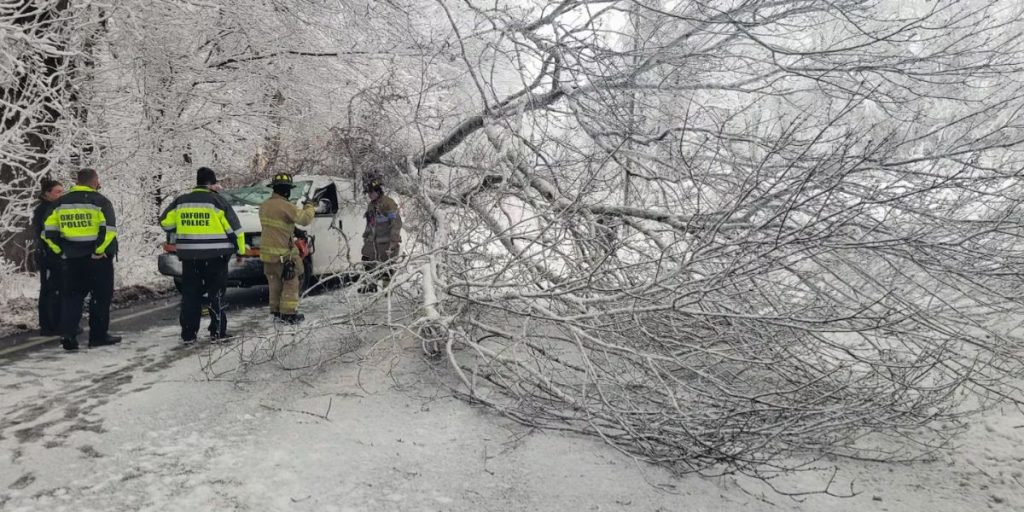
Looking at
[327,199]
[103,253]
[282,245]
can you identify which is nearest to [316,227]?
[327,199]

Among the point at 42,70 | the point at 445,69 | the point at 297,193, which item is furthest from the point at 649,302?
the point at 445,69

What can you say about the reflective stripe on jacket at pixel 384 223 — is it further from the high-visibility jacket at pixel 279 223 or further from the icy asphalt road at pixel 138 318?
the high-visibility jacket at pixel 279 223

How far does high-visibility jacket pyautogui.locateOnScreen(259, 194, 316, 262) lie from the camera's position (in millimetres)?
6672

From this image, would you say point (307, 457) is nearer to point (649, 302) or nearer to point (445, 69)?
point (649, 302)

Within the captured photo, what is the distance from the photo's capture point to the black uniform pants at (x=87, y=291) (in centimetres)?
573

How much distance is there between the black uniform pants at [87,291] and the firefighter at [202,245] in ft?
2.11

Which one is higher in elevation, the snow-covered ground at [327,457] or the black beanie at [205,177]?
the black beanie at [205,177]

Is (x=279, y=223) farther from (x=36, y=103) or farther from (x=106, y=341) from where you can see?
(x=36, y=103)

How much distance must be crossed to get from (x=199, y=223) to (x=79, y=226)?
984 millimetres

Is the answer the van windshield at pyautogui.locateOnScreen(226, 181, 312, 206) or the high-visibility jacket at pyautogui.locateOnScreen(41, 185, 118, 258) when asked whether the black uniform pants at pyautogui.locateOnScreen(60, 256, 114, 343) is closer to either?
the high-visibility jacket at pyautogui.locateOnScreen(41, 185, 118, 258)

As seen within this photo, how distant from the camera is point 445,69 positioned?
12.6m

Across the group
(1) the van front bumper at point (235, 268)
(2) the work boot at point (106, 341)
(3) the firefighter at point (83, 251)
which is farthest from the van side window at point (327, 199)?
(2) the work boot at point (106, 341)

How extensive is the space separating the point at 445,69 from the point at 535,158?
618cm

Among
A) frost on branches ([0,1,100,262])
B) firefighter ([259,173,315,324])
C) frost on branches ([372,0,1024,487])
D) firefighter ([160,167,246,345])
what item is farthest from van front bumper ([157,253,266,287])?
frost on branches ([372,0,1024,487])
